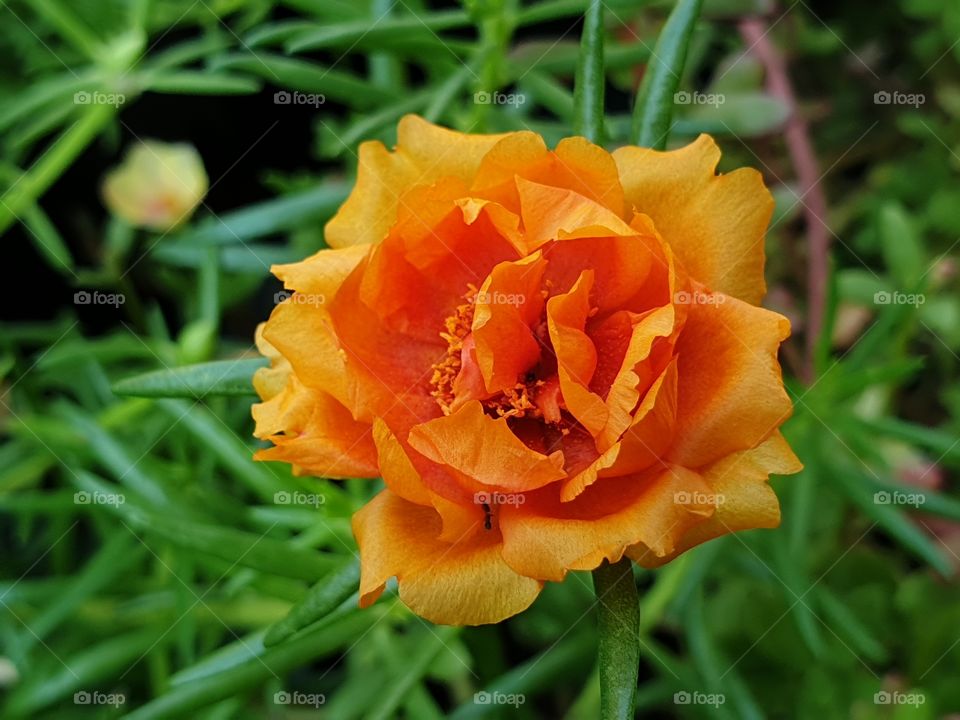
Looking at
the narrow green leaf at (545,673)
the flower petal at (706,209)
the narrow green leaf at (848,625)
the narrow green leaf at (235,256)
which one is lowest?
the narrow green leaf at (545,673)

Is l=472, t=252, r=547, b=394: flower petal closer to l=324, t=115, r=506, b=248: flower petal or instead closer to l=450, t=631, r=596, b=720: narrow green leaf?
l=324, t=115, r=506, b=248: flower petal

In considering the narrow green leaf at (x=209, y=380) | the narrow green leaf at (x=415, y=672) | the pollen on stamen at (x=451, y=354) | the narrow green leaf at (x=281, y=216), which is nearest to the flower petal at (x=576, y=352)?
the pollen on stamen at (x=451, y=354)

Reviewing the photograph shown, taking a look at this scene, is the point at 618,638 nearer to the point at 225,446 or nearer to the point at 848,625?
the point at 848,625

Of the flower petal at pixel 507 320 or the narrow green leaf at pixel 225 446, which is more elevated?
the flower petal at pixel 507 320

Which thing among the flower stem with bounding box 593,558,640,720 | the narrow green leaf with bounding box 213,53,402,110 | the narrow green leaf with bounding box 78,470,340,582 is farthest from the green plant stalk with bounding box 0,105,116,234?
the flower stem with bounding box 593,558,640,720

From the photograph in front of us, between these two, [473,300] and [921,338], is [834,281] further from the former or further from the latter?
[921,338]

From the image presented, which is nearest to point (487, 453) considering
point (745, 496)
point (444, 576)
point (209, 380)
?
point (444, 576)

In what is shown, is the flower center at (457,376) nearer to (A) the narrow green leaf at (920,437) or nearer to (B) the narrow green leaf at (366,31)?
(B) the narrow green leaf at (366,31)
